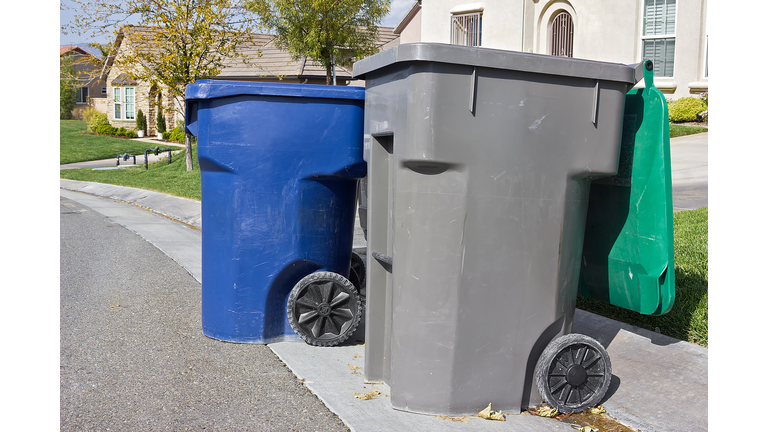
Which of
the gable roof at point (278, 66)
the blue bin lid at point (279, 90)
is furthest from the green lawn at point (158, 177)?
the gable roof at point (278, 66)

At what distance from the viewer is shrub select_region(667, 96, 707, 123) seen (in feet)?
50.2

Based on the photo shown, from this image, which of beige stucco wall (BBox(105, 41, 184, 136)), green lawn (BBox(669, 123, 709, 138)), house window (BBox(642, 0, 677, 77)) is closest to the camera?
green lawn (BBox(669, 123, 709, 138))

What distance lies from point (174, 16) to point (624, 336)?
1600cm

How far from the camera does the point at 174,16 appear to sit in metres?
17.2

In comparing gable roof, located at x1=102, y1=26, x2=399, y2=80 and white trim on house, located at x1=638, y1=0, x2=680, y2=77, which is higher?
gable roof, located at x1=102, y1=26, x2=399, y2=80

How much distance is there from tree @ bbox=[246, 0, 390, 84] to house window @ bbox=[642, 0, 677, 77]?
28.5ft

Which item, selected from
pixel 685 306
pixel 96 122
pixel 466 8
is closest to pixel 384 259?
pixel 685 306

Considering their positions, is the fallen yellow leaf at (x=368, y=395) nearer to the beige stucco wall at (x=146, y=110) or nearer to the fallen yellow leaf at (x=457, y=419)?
the fallen yellow leaf at (x=457, y=419)

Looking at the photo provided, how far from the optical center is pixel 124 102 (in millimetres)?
38688

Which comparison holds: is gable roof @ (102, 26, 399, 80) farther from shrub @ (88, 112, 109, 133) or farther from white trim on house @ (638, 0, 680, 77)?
white trim on house @ (638, 0, 680, 77)

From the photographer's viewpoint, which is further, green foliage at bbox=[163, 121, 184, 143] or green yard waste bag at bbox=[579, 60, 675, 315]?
green foliage at bbox=[163, 121, 184, 143]

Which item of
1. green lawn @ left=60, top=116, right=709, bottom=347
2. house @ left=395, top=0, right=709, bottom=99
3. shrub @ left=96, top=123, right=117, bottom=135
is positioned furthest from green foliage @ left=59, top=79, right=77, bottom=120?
green lawn @ left=60, top=116, right=709, bottom=347

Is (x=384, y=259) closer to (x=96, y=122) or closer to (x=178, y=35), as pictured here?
(x=178, y=35)

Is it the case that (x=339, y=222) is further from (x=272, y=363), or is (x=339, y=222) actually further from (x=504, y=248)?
(x=504, y=248)
